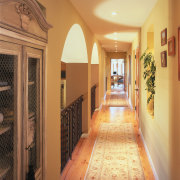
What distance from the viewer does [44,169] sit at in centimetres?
239

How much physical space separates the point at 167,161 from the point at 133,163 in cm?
129

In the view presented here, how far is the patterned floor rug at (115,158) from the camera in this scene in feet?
11.9

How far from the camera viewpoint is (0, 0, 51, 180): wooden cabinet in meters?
1.64

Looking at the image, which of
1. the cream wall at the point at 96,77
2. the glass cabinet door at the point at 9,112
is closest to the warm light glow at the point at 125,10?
the glass cabinet door at the point at 9,112

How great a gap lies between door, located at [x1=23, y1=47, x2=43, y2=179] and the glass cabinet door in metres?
0.12

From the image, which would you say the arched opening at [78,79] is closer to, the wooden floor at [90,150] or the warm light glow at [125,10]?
the wooden floor at [90,150]

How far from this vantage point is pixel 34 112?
7.08ft

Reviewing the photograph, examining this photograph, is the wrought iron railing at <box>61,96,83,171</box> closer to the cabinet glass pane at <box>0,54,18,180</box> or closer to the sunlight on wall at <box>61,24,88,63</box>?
the sunlight on wall at <box>61,24,88,63</box>

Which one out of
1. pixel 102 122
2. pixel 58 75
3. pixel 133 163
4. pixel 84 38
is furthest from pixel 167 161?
pixel 102 122

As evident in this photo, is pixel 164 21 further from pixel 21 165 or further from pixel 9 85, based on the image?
pixel 21 165

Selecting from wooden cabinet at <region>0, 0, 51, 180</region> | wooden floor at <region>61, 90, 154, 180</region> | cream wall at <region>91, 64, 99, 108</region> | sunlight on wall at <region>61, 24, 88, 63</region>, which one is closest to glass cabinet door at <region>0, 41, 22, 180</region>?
wooden cabinet at <region>0, 0, 51, 180</region>

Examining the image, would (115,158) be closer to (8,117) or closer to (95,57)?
(8,117)

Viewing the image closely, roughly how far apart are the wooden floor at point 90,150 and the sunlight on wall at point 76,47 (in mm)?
1804

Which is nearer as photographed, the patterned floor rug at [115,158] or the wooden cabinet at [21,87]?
A: the wooden cabinet at [21,87]
